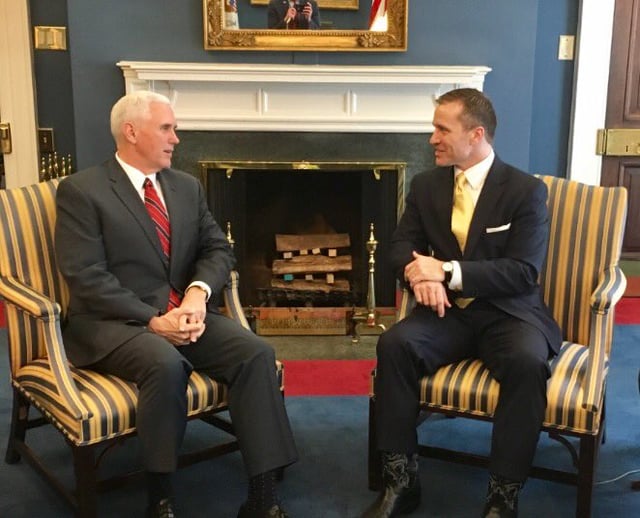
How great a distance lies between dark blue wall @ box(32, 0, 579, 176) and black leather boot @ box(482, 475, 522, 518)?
220cm

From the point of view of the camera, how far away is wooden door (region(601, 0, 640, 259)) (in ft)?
14.3

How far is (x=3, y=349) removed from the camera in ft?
11.4

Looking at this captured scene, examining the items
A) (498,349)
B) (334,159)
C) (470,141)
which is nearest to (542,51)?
(334,159)

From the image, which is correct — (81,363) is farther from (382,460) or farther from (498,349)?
(498,349)

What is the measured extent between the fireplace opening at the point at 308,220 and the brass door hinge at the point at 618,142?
1.35 m

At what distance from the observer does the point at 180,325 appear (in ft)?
7.01

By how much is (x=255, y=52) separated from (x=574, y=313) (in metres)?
2.04

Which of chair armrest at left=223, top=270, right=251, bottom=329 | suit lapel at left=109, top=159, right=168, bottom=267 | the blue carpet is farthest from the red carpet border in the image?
suit lapel at left=109, top=159, right=168, bottom=267

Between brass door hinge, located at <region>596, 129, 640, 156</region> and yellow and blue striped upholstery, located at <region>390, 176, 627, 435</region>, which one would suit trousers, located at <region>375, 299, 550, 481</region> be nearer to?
yellow and blue striped upholstery, located at <region>390, 176, 627, 435</region>

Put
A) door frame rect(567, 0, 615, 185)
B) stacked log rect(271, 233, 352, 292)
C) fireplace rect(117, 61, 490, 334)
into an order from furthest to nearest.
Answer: door frame rect(567, 0, 615, 185), stacked log rect(271, 233, 352, 292), fireplace rect(117, 61, 490, 334)

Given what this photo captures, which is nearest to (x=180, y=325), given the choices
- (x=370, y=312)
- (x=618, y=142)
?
(x=370, y=312)

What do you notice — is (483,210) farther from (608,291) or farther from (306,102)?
(306,102)

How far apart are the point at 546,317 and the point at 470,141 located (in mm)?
552

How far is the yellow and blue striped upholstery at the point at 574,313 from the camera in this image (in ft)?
6.57
